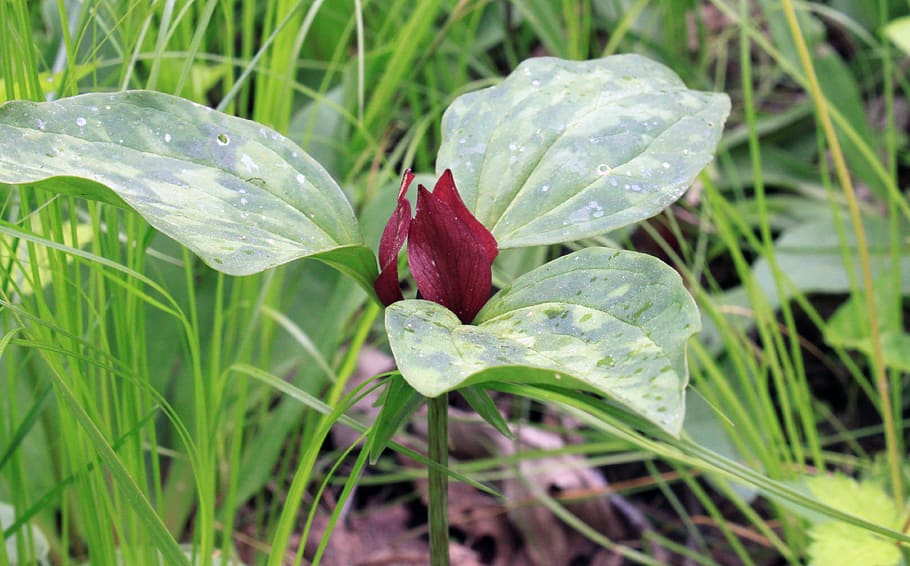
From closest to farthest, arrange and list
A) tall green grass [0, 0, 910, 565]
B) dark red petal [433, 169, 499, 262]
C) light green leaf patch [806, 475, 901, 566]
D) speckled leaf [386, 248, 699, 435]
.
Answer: speckled leaf [386, 248, 699, 435]
dark red petal [433, 169, 499, 262]
tall green grass [0, 0, 910, 565]
light green leaf patch [806, 475, 901, 566]

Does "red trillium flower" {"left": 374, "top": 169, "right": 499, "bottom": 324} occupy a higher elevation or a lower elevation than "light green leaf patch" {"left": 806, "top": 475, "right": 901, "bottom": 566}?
higher

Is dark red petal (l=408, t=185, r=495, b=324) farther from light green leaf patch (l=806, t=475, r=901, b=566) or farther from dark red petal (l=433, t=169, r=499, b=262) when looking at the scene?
light green leaf patch (l=806, t=475, r=901, b=566)

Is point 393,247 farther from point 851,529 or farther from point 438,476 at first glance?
point 851,529

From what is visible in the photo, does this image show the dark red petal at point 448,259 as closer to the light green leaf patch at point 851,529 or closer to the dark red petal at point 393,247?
the dark red petal at point 393,247

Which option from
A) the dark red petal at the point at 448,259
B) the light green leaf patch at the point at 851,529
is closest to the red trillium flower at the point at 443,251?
the dark red petal at the point at 448,259

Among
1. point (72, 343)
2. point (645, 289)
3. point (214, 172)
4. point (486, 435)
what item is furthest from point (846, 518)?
point (486, 435)

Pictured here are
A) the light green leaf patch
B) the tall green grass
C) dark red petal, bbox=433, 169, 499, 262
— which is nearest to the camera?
dark red petal, bbox=433, 169, 499, 262

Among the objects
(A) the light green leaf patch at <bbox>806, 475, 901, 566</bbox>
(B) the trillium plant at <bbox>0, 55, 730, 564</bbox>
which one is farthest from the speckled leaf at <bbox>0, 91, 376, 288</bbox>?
(A) the light green leaf patch at <bbox>806, 475, 901, 566</bbox>
